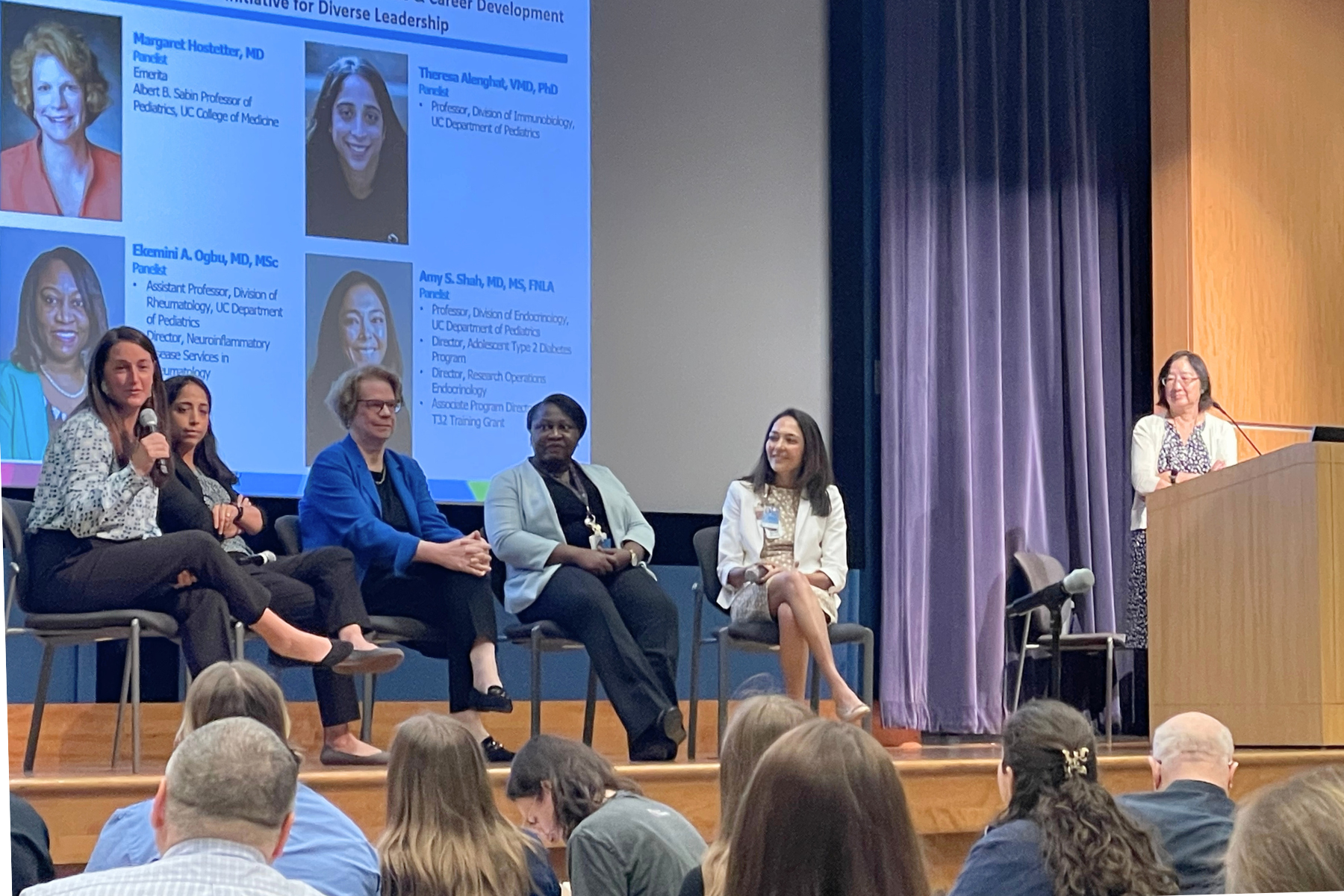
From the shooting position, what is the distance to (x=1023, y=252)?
20.9 feet

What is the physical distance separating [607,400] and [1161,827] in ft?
11.8

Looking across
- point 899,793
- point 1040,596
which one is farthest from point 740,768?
point 1040,596

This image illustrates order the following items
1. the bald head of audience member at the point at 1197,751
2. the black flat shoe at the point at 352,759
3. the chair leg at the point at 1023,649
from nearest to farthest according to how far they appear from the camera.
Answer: the bald head of audience member at the point at 1197,751 → the black flat shoe at the point at 352,759 → the chair leg at the point at 1023,649

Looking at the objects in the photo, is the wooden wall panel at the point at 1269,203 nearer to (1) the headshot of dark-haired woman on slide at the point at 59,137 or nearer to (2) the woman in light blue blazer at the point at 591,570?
(2) the woman in light blue blazer at the point at 591,570

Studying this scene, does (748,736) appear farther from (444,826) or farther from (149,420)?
(149,420)

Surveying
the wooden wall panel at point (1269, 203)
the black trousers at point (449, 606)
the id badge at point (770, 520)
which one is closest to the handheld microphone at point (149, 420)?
the black trousers at point (449, 606)

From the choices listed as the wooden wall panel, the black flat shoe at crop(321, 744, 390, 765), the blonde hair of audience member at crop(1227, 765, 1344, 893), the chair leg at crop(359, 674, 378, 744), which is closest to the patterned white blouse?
the black flat shoe at crop(321, 744, 390, 765)

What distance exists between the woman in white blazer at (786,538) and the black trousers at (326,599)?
1106 mm

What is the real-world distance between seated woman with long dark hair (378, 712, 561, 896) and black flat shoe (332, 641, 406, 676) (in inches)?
60.0

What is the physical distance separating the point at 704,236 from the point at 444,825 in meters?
3.91

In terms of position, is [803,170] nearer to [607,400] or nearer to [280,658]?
[607,400]

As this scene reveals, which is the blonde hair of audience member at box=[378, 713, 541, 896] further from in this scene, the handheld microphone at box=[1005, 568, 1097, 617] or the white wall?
the white wall

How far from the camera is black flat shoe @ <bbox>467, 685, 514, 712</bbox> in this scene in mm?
4414

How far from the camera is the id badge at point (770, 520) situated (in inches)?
194
